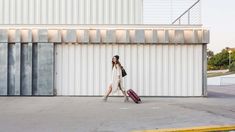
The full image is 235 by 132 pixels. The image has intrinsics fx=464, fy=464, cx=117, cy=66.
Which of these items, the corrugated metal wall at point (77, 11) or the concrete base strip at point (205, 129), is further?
the corrugated metal wall at point (77, 11)

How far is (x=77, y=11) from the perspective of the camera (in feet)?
62.6

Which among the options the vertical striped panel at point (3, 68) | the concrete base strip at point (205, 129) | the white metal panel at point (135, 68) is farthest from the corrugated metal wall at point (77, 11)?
the concrete base strip at point (205, 129)

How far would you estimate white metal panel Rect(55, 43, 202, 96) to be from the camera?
18.0 meters

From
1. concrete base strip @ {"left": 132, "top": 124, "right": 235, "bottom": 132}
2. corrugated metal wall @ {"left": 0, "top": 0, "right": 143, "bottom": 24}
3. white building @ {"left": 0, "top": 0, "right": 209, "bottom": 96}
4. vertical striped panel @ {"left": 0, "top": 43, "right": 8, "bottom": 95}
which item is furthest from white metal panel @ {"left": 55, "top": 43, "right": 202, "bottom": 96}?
concrete base strip @ {"left": 132, "top": 124, "right": 235, "bottom": 132}

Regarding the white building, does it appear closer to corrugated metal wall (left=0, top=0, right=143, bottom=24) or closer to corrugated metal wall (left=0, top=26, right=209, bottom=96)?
corrugated metal wall (left=0, top=26, right=209, bottom=96)

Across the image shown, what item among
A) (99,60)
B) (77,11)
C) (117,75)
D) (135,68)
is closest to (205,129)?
Result: (117,75)

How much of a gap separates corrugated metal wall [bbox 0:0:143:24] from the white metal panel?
5.07ft

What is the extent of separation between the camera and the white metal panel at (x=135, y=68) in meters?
18.0

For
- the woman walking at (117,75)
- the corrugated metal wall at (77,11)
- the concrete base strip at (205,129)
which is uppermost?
Result: the corrugated metal wall at (77,11)

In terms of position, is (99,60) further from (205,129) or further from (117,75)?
(205,129)

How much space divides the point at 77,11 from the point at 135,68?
11.5 ft

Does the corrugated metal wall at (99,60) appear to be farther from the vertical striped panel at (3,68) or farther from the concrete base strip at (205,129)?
the concrete base strip at (205,129)

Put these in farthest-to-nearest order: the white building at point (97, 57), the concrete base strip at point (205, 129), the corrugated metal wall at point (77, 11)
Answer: the corrugated metal wall at point (77, 11)
the white building at point (97, 57)
the concrete base strip at point (205, 129)

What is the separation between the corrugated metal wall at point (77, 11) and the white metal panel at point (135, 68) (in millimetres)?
1545
